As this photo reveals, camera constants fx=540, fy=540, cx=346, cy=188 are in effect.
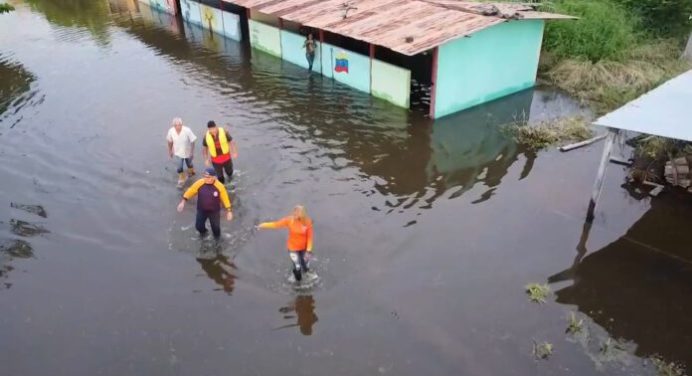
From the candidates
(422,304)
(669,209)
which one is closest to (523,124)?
(669,209)

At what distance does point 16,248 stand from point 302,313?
233 inches

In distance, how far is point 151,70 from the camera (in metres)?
20.7

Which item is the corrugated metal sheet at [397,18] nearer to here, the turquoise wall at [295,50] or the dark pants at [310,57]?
the turquoise wall at [295,50]

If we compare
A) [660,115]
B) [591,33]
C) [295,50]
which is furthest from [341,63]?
[660,115]

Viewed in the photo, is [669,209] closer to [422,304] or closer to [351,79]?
[422,304]

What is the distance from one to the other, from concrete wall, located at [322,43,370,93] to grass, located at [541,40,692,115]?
6.52m

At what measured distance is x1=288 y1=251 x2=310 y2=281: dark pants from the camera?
878 cm

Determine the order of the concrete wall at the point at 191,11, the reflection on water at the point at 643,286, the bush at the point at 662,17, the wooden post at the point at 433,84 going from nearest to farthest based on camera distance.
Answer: the reflection on water at the point at 643,286 → the wooden post at the point at 433,84 → the bush at the point at 662,17 → the concrete wall at the point at 191,11

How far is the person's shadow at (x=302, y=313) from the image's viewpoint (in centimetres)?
844

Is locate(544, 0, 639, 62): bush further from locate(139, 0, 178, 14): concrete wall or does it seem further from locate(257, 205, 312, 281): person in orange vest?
locate(139, 0, 178, 14): concrete wall

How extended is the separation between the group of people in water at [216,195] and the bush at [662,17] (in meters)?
17.4

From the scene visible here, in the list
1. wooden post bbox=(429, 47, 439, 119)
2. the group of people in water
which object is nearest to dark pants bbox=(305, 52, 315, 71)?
wooden post bbox=(429, 47, 439, 119)

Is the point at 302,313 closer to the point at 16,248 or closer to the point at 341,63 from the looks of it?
the point at 16,248

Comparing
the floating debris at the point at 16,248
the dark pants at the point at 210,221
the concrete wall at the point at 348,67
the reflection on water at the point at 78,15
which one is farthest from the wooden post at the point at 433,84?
the reflection on water at the point at 78,15
